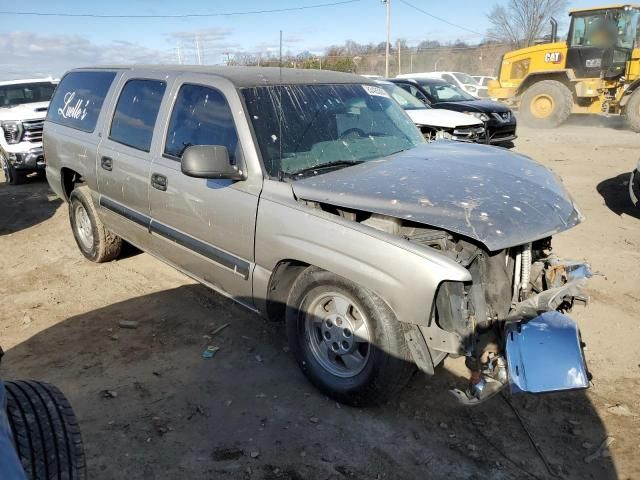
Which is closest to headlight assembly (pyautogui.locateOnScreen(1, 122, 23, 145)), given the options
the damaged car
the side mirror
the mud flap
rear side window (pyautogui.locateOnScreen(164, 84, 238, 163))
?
the damaged car

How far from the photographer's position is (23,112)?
9.73m

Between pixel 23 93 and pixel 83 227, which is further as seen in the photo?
pixel 23 93

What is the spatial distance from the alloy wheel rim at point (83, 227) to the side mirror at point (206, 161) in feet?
9.10

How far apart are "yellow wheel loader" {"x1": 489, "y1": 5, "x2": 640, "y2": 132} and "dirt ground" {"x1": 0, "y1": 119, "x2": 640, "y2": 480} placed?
11097 millimetres

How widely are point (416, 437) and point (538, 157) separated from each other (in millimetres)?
9525

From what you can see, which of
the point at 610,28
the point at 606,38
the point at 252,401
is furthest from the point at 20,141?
the point at 610,28

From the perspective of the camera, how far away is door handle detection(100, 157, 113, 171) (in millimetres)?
4277

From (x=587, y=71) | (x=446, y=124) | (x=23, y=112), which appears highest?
(x=587, y=71)

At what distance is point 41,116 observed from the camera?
9742mm

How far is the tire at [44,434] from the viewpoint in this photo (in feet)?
5.90

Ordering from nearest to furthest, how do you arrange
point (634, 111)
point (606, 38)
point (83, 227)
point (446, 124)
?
point (83, 227)
point (446, 124)
point (634, 111)
point (606, 38)

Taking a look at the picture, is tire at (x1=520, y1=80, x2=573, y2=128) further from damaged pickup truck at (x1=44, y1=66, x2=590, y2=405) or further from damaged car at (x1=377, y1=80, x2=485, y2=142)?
damaged pickup truck at (x1=44, y1=66, x2=590, y2=405)

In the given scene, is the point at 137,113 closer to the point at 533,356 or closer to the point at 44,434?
the point at 44,434

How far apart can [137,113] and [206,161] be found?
155 cm
